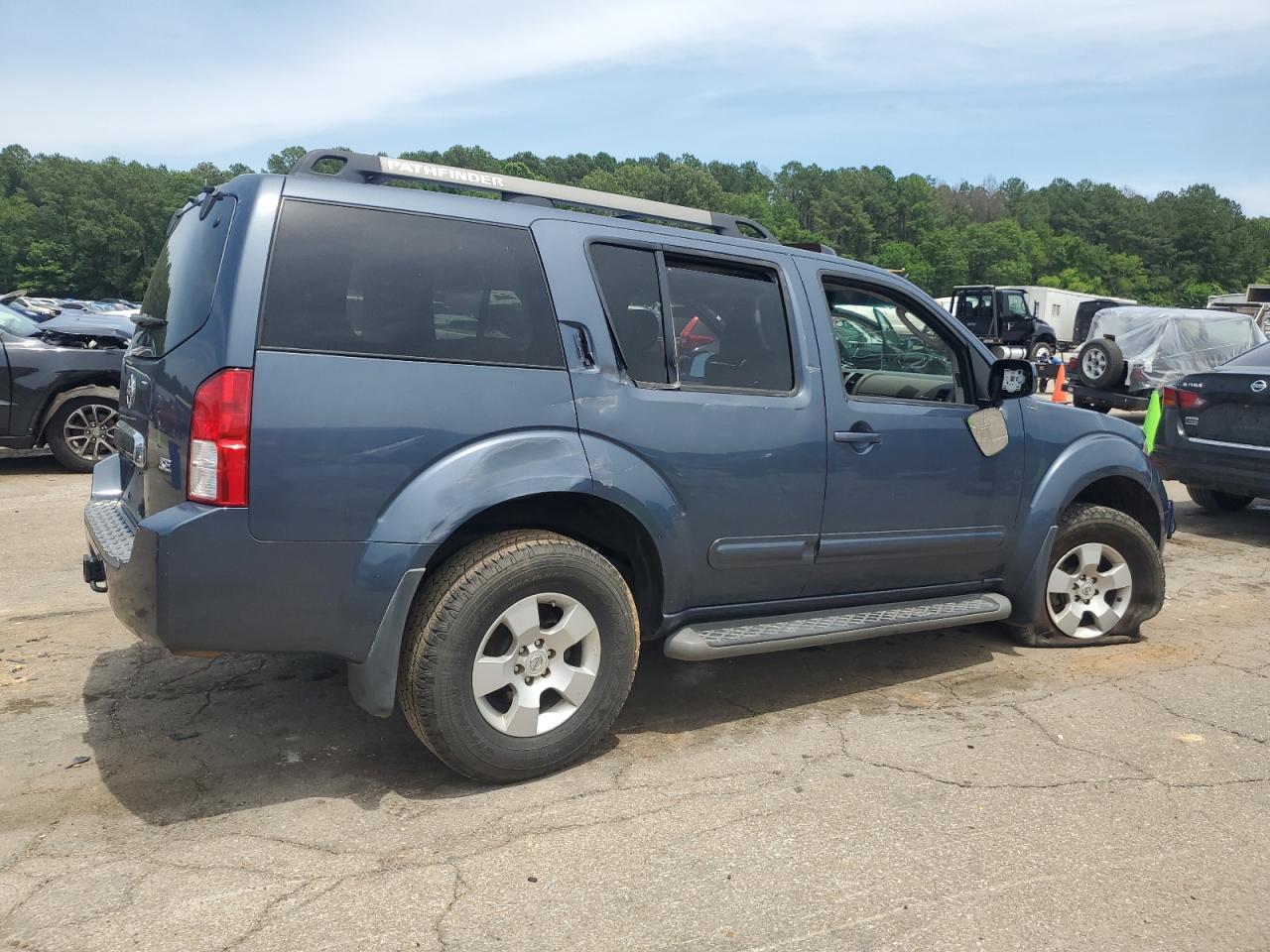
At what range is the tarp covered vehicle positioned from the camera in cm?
1459

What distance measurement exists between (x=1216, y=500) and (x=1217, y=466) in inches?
51.7

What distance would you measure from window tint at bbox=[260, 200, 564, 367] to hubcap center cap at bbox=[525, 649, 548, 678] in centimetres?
95

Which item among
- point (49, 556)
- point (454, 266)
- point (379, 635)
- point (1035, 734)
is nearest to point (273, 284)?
point (454, 266)

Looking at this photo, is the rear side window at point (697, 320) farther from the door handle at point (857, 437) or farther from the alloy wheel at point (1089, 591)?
the alloy wheel at point (1089, 591)

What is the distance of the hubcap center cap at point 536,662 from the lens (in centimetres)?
332

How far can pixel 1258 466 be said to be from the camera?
294 inches

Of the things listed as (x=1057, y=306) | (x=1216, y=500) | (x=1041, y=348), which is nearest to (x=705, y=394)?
(x=1216, y=500)

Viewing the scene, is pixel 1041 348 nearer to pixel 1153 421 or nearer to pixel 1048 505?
pixel 1153 421

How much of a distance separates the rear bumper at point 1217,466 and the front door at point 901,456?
3909 millimetres

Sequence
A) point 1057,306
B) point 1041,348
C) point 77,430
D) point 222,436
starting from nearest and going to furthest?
point 222,436
point 77,430
point 1041,348
point 1057,306

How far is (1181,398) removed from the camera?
8.08 m

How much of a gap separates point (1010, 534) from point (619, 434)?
2.09 meters

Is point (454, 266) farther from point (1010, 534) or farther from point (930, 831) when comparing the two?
point (1010, 534)

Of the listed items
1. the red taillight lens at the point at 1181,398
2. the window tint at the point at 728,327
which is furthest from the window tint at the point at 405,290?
the red taillight lens at the point at 1181,398
